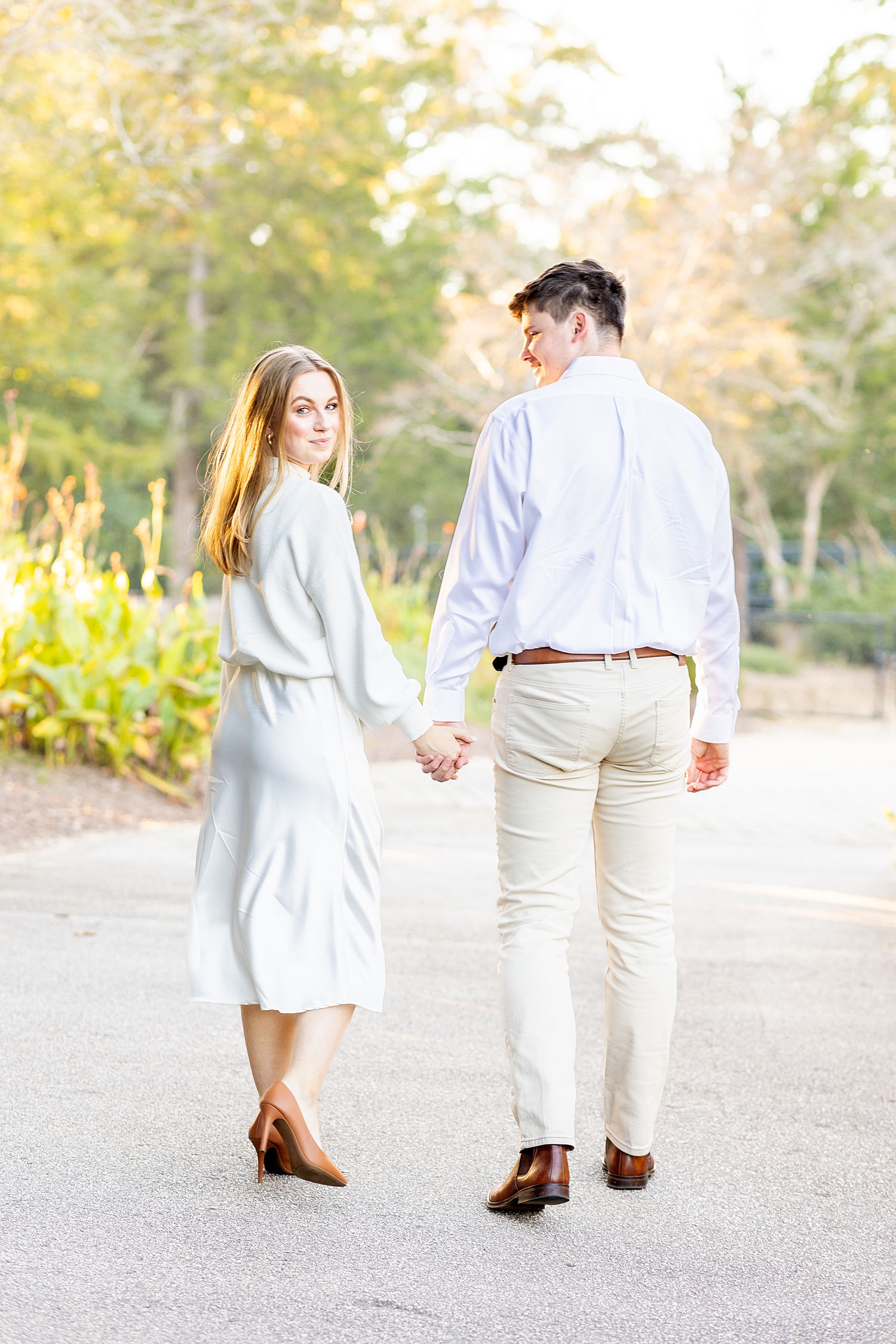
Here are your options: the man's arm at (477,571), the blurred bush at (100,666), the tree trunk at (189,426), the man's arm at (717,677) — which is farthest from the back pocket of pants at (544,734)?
the tree trunk at (189,426)

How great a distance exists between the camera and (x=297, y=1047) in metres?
2.96

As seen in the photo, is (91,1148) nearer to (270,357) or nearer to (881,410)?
(270,357)

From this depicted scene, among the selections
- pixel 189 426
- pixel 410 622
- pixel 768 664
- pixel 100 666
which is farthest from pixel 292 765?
pixel 189 426

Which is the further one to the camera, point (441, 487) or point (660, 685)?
point (441, 487)

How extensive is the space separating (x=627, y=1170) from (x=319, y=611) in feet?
4.58

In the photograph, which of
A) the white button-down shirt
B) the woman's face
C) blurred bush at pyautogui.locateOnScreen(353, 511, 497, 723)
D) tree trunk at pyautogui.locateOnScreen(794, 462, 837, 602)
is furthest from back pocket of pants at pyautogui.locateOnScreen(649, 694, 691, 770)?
tree trunk at pyautogui.locateOnScreen(794, 462, 837, 602)

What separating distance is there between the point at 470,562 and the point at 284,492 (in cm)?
41

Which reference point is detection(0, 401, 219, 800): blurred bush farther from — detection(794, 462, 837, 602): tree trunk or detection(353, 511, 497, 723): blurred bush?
detection(794, 462, 837, 602): tree trunk

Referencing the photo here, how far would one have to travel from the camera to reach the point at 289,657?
2.96 m

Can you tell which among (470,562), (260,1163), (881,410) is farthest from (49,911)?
(881,410)

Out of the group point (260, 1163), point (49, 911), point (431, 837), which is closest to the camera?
point (260, 1163)

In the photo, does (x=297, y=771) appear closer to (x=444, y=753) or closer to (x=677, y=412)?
(x=444, y=753)

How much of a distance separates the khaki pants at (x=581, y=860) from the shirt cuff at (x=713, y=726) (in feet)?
0.62

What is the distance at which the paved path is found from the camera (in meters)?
2.52
